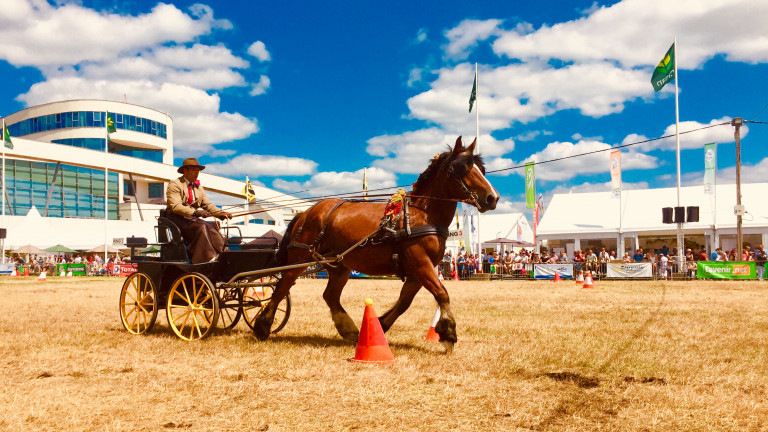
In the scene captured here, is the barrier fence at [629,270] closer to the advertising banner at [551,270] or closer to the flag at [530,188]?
the advertising banner at [551,270]

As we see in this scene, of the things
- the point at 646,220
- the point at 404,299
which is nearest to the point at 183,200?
the point at 404,299

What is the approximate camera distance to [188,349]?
23.5 feet

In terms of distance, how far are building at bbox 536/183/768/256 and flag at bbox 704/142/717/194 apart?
2.99 feet

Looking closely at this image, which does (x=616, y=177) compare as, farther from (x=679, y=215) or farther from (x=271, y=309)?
(x=271, y=309)

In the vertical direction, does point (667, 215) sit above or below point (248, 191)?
below

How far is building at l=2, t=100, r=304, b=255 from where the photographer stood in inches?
1876

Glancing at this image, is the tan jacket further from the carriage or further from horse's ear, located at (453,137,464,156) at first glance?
horse's ear, located at (453,137,464,156)

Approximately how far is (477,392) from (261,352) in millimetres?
3009

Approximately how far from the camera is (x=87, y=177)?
5847 centimetres

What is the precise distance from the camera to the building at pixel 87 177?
47.7 meters

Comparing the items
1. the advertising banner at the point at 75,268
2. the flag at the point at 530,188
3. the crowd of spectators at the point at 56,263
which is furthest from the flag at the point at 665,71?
the advertising banner at the point at 75,268

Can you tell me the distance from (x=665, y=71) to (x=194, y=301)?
28.2m

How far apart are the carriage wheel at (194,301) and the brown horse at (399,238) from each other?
0.66 meters

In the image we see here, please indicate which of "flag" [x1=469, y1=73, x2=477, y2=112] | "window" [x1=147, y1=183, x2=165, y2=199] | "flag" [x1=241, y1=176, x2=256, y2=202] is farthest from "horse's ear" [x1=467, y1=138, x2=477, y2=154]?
"window" [x1=147, y1=183, x2=165, y2=199]
